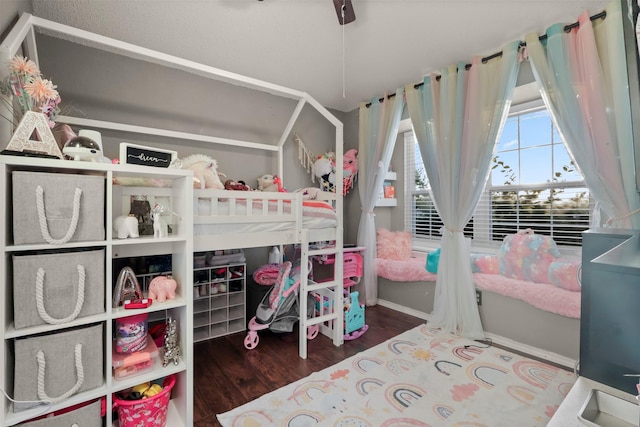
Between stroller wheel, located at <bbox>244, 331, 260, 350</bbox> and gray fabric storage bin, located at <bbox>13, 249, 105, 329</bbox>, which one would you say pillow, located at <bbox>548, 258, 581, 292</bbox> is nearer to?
stroller wheel, located at <bbox>244, 331, 260, 350</bbox>

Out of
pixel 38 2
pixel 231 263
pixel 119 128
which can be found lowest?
pixel 231 263

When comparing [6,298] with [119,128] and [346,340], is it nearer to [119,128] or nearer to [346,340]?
[119,128]

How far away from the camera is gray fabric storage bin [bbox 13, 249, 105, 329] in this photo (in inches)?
44.4

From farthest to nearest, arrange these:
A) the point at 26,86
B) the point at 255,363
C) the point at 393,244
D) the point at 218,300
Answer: the point at 393,244, the point at 218,300, the point at 255,363, the point at 26,86

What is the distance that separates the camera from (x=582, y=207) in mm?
2400

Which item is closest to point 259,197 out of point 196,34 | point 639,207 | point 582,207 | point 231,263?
point 231,263

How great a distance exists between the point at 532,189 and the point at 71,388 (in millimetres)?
3497

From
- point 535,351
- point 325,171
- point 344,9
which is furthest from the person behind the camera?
point 325,171

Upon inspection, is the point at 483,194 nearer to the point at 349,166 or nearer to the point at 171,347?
the point at 349,166

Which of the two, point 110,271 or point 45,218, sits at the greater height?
point 45,218

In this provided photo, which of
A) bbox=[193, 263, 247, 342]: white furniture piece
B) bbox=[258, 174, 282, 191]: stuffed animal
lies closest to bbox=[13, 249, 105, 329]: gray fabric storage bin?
bbox=[193, 263, 247, 342]: white furniture piece

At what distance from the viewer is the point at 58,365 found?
3.92ft

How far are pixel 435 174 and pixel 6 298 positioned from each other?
9.54 feet

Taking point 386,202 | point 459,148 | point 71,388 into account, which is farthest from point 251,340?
point 459,148
